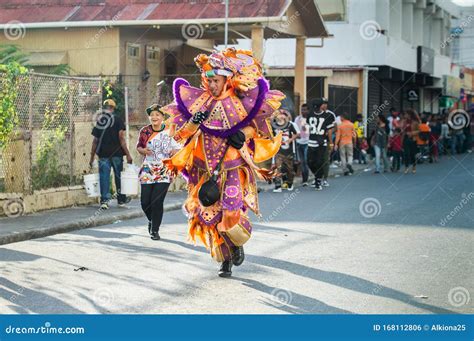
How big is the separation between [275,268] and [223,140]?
1.56m

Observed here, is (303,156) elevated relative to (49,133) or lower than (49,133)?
lower

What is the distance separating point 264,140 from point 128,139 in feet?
33.3

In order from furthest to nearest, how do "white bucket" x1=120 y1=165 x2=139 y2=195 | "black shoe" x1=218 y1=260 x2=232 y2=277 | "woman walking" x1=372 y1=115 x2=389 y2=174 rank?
"woman walking" x1=372 y1=115 x2=389 y2=174, "white bucket" x1=120 y1=165 x2=139 y2=195, "black shoe" x1=218 y1=260 x2=232 y2=277

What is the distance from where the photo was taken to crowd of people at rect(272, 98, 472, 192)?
21.6 m

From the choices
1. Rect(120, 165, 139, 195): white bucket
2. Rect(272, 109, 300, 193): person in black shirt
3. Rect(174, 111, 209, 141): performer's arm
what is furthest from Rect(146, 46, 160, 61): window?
Rect(174, 111, 209, 141): performer's arm

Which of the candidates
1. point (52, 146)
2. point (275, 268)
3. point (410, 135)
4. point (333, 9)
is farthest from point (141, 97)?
point (333, 9)

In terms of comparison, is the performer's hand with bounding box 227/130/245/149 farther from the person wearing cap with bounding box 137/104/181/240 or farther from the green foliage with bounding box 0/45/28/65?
the green foliage with bounding box 0/45/28/65

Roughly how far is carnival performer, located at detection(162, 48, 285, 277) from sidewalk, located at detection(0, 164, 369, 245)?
416 cm

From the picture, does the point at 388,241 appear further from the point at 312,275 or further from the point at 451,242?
the point at 312,275

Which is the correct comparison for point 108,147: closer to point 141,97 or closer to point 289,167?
point 289,167

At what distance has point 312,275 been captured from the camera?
1004 centimetres

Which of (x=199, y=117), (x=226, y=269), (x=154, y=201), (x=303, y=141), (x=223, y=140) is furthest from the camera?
(x=303, y=141)

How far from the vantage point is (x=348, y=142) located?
27.3 m
